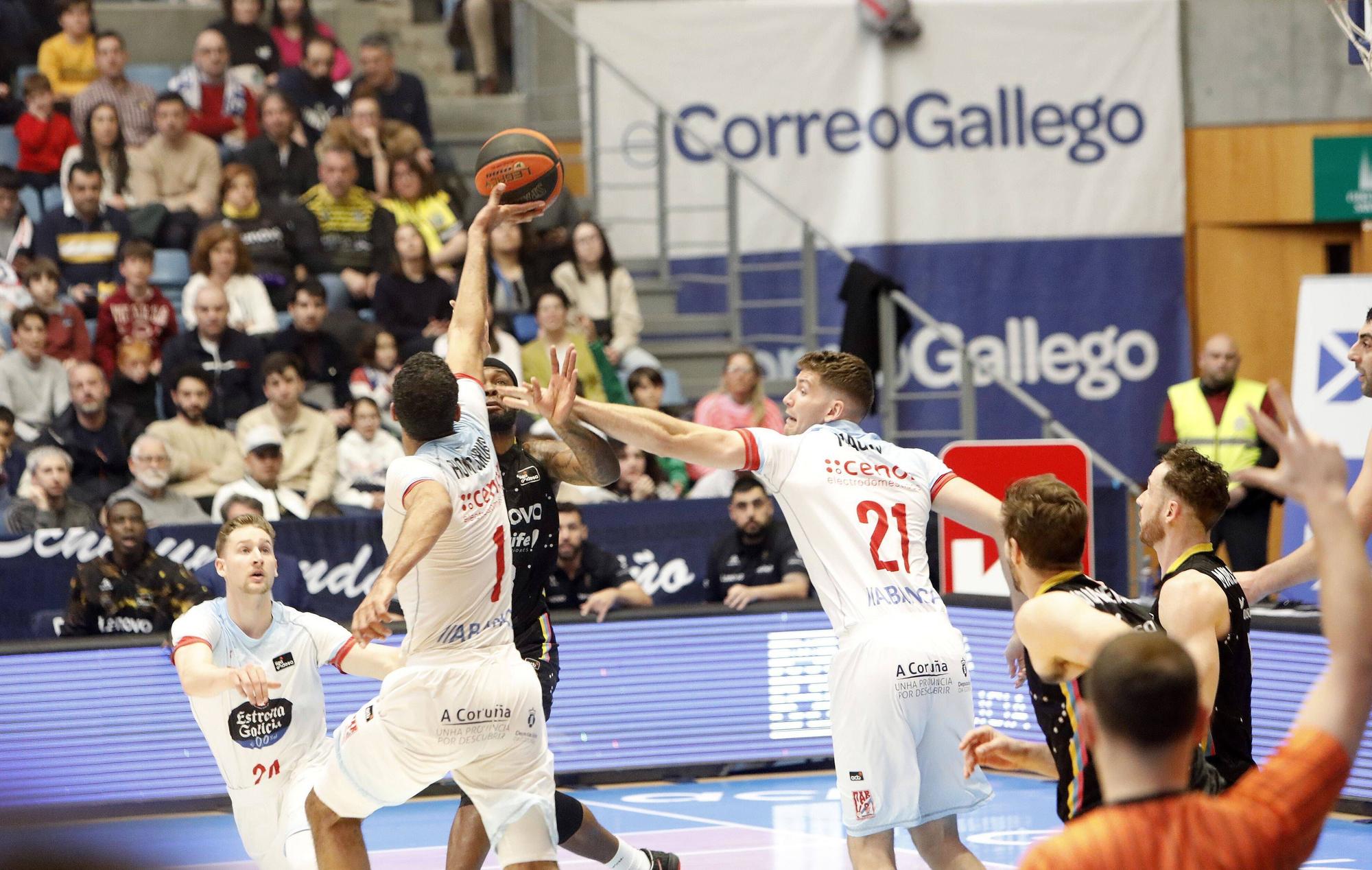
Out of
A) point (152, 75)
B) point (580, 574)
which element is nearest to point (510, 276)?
point (580, 574)

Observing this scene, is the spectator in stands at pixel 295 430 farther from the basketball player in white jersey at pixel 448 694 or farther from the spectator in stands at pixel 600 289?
the basketball player in white jersey at pixel 448 694

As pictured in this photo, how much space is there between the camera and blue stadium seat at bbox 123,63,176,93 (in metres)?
14.6

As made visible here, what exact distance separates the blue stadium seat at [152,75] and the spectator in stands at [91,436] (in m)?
4.06

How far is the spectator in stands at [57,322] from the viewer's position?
11969 mm

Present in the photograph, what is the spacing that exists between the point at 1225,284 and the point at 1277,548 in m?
2.39

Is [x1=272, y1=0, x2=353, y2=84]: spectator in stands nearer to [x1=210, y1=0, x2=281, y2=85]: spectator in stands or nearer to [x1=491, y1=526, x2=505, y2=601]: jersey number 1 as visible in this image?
[x1=210, y1=0, x2=281, y2=85]: spectator in stands

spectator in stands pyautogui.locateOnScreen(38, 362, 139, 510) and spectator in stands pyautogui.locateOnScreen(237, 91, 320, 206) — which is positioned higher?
spectator in stands pyautogui.locateOnScreen(237, 91, 320, 206)

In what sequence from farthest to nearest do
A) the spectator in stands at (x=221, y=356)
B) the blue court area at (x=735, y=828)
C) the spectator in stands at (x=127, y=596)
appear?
the spectator in stands at (x=221, y=356), the spectator in stands at (x=127, y=596), the blue court area at (x=735, y=828)

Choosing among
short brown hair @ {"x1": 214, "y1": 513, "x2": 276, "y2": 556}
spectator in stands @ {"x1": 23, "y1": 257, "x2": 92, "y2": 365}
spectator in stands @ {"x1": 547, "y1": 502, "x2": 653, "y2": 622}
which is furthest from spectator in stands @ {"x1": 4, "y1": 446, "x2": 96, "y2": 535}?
short brown hair @ {"x1": 214, "y1": 513, "x2": 276, "y2": 556}

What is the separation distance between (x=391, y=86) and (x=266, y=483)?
4.49 metres

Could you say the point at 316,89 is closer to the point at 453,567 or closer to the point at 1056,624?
the point at 453,567

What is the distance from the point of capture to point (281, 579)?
9.89 metres

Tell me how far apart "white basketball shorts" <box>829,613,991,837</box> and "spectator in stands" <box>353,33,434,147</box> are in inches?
368

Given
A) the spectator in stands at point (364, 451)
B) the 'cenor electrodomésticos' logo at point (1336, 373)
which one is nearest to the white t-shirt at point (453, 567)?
the spectator in stands at point (364, 451)
